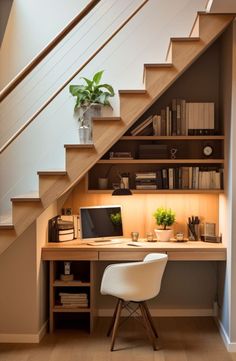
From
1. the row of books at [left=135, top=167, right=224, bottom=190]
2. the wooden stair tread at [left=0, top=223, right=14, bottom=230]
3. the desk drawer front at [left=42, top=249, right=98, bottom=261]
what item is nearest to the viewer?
the wooden stair tread at [left=0, top=223, right=14, bottom=230]

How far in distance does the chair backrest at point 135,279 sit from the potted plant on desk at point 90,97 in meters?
1.44

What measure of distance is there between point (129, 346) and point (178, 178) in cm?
174

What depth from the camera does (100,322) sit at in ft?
17.0

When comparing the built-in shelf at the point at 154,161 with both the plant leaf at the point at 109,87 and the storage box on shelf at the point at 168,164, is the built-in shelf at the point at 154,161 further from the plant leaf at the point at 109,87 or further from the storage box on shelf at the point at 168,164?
the plant leaf at the point at 109,87

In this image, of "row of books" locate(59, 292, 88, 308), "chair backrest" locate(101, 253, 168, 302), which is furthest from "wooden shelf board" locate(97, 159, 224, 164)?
"row of books" locate(59, 292, 88, 308)

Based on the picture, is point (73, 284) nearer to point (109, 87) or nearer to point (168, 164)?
point (168, 164)

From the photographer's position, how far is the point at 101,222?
5211mm

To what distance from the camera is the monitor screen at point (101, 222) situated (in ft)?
16.9

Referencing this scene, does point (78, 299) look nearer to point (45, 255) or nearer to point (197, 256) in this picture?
point (45, 255)

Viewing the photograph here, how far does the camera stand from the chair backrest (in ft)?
14.1

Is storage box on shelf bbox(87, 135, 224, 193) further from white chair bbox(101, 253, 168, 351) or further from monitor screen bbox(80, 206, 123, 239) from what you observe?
white chair bbox(101, 253, 168, 351)

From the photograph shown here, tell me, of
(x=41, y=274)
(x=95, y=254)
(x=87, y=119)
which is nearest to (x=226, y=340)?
(x=95, y=254)

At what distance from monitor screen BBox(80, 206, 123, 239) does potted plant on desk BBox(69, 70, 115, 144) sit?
2.45 feet

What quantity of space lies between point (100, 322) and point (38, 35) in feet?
10.4
